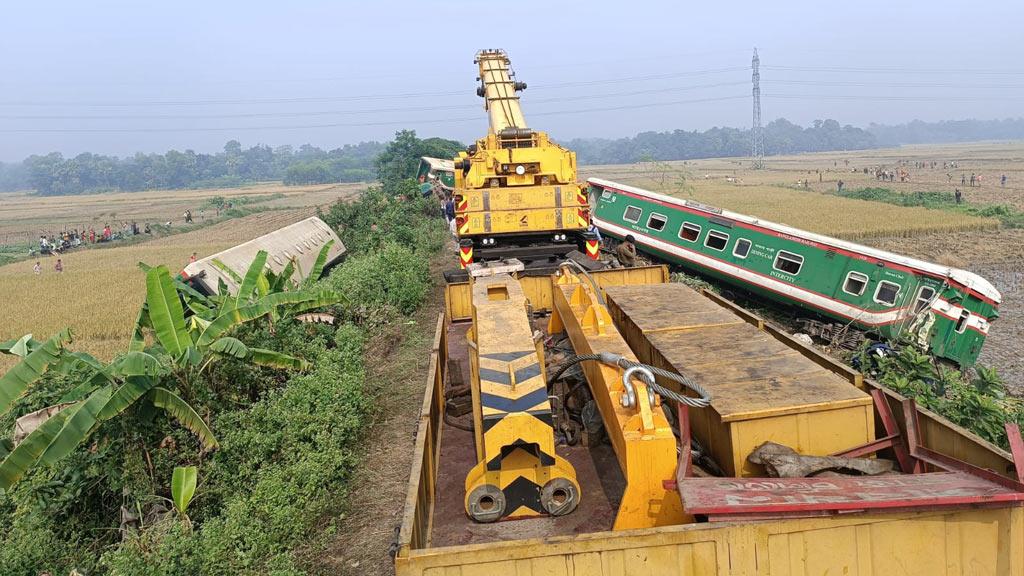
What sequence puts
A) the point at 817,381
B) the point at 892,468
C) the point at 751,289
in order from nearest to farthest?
the point at 892,468, the point at 817,381, the point at 751,289

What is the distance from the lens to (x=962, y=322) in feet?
36.7

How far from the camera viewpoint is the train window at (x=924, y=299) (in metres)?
11.5

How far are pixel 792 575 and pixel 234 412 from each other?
273 inches

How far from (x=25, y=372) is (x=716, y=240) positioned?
13730mm

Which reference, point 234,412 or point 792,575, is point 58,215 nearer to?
point 234,412

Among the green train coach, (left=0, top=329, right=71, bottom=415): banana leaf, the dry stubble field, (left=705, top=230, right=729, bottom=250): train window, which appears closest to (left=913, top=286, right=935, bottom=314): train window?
the green train coach

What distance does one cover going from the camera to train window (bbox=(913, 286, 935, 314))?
1147 cm

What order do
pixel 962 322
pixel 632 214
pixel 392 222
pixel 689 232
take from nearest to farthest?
pixel 962 322
pixel 689 232
pixel 632 214
pixel 392 222

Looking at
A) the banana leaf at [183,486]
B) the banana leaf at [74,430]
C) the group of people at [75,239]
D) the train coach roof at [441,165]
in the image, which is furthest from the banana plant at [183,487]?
the group of people at [75,239]

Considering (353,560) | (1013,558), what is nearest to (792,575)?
(1013,558)

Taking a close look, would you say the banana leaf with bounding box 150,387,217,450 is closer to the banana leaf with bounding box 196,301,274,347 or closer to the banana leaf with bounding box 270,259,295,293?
the banana leaf with bounding box 196,301,274,347

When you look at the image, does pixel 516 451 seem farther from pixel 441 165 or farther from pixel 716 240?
pixel 441 165

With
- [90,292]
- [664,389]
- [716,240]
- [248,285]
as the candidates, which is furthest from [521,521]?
[90,292]

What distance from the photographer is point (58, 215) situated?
63188 millimetres
